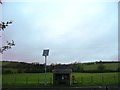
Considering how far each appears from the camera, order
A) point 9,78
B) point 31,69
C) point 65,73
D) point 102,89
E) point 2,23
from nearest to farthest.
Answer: point 2,23
point 102,89
point 65,73
point 9,78
point 31,69

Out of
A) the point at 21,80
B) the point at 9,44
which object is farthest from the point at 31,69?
the point at 9,44

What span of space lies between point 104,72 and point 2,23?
163ft

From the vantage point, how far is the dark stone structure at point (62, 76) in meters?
35.8

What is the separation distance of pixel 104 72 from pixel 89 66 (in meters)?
2.64

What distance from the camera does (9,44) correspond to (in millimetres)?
7332

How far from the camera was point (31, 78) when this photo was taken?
50.5 meters

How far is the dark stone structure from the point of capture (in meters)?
35.8

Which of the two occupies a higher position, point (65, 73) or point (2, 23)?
point (2, 23)

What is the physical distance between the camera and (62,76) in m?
36.2

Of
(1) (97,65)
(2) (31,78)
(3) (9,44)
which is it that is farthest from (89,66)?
(3) (9,44)

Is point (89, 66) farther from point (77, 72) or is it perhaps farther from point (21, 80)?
point (21, 80)

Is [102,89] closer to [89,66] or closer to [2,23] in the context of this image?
[2,23]

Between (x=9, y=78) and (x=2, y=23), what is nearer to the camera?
(x=2, y=23)

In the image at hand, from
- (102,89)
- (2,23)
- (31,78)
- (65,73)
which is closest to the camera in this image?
(2,23)
